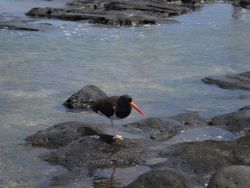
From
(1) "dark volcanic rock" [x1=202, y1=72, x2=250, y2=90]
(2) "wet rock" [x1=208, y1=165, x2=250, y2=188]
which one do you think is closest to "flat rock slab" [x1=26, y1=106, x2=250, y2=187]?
(2) "wet rock" [x1=208, y1=165, x2=250, y2=188]

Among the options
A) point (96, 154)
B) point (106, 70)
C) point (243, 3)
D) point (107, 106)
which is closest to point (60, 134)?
point (107, 106)

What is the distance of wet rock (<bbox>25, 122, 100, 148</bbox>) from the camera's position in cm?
1120

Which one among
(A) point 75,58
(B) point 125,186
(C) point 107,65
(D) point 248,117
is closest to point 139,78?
(C) point 107,65

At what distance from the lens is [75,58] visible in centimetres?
2097

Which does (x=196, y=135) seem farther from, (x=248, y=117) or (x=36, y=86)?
(x=36, y=86)

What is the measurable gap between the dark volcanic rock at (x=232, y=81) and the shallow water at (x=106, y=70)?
1.16ft

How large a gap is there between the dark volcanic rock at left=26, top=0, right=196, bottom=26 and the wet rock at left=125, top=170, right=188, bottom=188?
22086mm

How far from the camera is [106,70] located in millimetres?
19031

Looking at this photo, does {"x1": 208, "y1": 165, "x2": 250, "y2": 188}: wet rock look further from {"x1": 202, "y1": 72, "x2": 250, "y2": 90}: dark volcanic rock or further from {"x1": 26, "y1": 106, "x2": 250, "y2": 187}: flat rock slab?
{"x1": 202, "y1": 72, "x2": 250, "y2": 90}: dark volcanic rock

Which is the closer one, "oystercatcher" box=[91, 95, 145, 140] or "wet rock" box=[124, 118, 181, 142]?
"oystercatcher" box=[91, 95, 145, 140]

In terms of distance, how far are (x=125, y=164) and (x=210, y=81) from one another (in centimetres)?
802

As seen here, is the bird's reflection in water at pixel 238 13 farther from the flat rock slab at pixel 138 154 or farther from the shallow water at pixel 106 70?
the flat rock slab at pixel 138 154

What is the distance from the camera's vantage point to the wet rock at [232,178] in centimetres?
823

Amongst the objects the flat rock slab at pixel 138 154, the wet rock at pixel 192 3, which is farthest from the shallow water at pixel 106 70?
the wet rock at pixel 192 3
